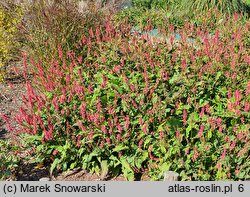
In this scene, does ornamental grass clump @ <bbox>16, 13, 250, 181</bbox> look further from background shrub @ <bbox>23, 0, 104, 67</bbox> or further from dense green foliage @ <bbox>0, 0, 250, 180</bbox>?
background shrub @ <bbox>23, 0, 104, 67</bbox>

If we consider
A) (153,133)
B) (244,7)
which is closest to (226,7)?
(244,7)

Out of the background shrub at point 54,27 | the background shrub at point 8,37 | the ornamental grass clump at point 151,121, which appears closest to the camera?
the ornamental grass clump at point 151,121

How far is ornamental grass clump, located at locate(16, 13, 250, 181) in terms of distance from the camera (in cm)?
372

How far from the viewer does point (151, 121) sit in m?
3.98

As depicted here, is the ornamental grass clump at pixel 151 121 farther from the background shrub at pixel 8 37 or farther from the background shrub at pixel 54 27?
the background shrub at pixel 8 37

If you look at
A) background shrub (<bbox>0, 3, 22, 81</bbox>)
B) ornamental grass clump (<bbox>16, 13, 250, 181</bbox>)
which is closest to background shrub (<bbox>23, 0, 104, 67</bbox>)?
background shrub (<bbox>0, 3, 22, 81</bbox>)

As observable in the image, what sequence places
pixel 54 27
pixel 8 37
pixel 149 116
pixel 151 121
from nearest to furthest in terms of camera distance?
pixel 151 121 → pixel 149 116 → pixel 54 27 → pixel 8 37

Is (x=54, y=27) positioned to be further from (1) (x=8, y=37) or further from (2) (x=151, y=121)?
(2) (x=151, y=121)

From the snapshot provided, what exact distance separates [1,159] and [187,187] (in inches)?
72.2

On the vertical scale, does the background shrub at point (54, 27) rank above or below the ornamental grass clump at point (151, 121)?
above

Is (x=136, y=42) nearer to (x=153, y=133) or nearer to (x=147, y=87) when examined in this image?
(x=147, y=87)

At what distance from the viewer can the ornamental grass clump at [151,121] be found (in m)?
3.72

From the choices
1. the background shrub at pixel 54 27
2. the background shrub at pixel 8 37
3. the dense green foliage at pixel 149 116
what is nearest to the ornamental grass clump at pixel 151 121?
the dense green foliage at pixel 149 116

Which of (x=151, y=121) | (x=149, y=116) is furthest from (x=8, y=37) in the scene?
(x=151, y=121)
